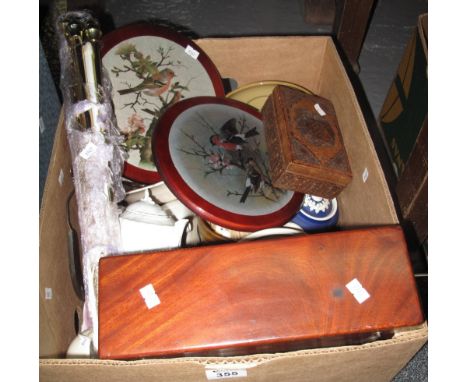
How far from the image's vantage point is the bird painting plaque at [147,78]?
975mm

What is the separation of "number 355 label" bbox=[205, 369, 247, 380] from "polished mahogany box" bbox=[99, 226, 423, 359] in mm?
27

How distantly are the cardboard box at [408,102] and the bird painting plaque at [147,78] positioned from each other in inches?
21.4

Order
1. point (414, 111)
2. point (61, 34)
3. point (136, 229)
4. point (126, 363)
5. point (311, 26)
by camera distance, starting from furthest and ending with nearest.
Answer: point (311, 26)
point (414, 111)
point (61, 34)
point (136, 229)
point (126, 363)

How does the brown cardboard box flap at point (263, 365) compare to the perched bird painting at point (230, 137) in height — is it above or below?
below

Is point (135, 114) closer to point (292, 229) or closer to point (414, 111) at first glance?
point (292, 229)

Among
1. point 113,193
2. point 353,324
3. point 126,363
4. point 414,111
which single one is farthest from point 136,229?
point 414,111

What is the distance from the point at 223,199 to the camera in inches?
33.0

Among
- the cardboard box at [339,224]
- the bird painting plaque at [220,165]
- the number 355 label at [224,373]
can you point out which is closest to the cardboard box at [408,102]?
the cardboard box at [339,224]

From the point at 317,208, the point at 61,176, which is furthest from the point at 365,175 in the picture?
the point at 61,176

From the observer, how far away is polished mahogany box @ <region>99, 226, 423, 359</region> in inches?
24.4

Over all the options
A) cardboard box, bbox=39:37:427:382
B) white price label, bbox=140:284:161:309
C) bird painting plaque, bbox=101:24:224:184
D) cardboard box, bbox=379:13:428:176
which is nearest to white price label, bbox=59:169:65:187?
cardboard box, bbox=39:37:427:382

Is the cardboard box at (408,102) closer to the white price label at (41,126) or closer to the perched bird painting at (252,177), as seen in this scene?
the perched bird painting at (252,177)

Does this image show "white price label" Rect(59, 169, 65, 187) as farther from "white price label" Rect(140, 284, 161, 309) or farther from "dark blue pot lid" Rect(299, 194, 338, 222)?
"dark blue pot lid" Rect(299, 194, 338, 222)

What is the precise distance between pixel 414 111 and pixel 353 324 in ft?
2.53
